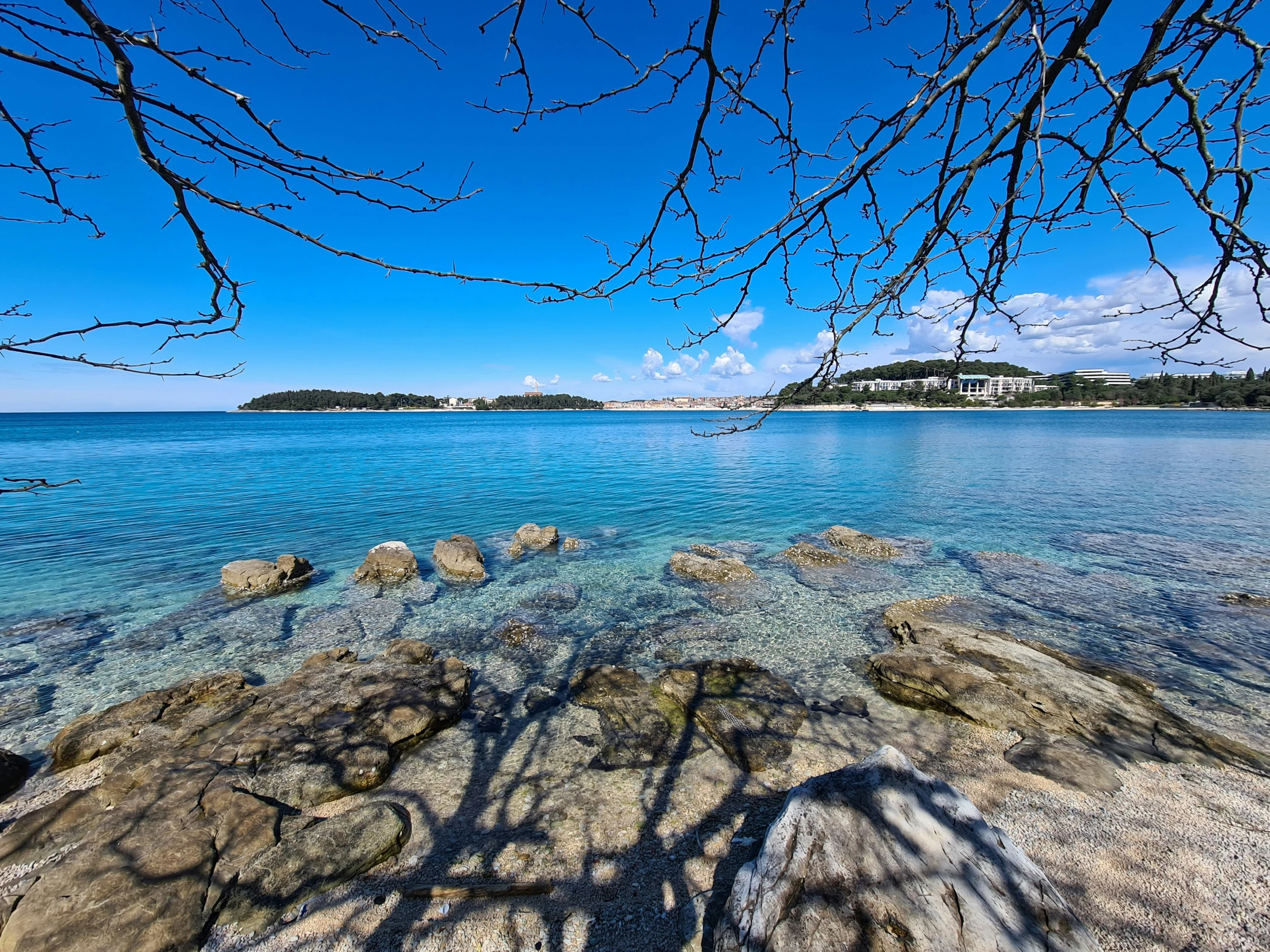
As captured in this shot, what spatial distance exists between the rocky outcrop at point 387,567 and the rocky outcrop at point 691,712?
301 inches

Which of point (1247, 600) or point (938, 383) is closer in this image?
point (938, 383)

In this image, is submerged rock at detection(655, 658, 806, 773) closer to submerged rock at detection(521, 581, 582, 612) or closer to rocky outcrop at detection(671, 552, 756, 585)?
submerged rock at detection(521, 581, 582, 612)

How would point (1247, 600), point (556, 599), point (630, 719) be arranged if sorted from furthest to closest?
point (556, 599)
point (1247, 600)
point (630, 719)

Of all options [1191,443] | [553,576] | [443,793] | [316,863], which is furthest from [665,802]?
[1191,443]

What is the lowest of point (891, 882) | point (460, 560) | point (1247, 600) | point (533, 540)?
point (1247, 600)

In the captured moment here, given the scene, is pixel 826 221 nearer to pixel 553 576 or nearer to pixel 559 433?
pixel 553 576

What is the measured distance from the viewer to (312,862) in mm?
4316

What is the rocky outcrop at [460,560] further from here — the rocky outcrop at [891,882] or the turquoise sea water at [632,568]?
the rocky outcrop at [891,882]

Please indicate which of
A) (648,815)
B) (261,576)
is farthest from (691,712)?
(261,576)

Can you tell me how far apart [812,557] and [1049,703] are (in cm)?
804

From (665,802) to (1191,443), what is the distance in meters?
70.0

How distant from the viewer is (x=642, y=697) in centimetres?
722

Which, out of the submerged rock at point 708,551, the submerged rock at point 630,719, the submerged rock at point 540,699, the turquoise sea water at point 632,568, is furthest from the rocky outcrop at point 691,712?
the submerged rock at point 708,551

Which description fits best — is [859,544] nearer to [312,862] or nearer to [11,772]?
[312,862]
